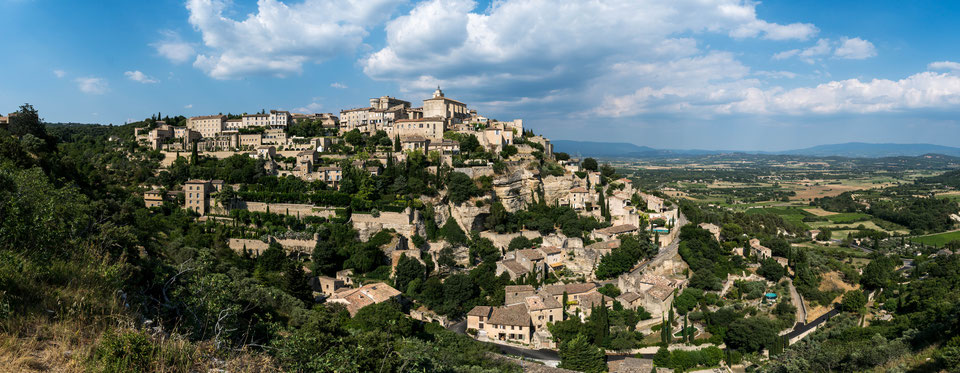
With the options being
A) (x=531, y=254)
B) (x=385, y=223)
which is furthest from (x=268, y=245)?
(x=531, y=254)

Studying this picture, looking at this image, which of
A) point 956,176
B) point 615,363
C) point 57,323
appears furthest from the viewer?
point 956,176

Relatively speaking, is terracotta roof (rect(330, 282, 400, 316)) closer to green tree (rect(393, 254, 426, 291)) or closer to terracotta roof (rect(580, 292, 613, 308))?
green tree (rect(393, 254, 426, 291))

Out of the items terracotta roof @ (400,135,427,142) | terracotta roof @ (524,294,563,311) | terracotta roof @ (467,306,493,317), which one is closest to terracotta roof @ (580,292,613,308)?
terracotta roof @ (524,294,563,311)

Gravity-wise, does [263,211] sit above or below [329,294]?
above

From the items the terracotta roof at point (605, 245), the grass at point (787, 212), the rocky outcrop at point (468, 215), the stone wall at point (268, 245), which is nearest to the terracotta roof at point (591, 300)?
the terracotta roof at point (605, 245)

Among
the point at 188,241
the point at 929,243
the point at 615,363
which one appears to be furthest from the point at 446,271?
the point at 929,243

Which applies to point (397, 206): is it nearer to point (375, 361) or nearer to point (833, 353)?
point (375, 361)

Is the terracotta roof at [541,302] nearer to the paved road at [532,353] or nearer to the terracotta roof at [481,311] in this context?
the terracotta roof at [481,311]
